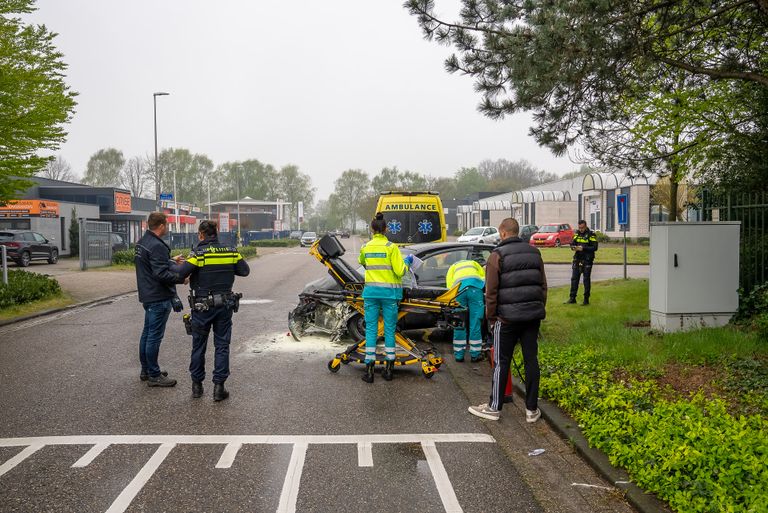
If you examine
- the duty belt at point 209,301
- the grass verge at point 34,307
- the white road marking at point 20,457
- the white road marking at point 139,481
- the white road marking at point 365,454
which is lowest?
the white road marking at point 365,454

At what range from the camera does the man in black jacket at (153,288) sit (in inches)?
272

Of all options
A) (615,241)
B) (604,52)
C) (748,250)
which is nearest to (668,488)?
(604,52)

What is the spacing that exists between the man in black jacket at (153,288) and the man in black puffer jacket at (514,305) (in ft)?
11.5

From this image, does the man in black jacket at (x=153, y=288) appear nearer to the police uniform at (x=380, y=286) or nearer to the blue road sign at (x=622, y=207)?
the police uniform at (x=380, y=286)

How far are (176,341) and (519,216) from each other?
57378 mm

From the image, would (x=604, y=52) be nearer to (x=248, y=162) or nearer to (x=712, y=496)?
(x=712, y=496)

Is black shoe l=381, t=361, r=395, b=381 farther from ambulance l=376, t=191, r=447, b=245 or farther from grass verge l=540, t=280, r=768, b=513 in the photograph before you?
ambulance l=376, t=191, r=447, b=245

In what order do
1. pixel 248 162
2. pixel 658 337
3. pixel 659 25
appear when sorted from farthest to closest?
pixel 248 162 → pixel 658 337 → pixel 659 25

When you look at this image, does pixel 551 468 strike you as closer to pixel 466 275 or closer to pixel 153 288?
pixel 466 275

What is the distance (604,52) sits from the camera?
6.43 metres

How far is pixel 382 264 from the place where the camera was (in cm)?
711

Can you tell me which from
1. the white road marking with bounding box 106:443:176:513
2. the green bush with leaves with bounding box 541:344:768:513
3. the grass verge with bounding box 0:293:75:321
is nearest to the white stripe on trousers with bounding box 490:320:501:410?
the green bush with leaves with bounding box 541:344:768:513

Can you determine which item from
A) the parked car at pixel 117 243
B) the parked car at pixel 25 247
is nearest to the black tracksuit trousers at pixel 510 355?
the parked car at pixel 25 247

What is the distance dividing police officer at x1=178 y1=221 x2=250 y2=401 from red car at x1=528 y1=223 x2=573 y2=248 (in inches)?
1409
